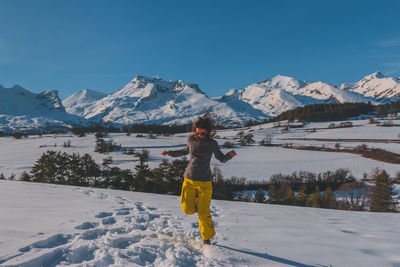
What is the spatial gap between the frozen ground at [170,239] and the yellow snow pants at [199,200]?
0.52 metres

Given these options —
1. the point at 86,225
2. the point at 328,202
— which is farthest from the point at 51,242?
the point at 328,202

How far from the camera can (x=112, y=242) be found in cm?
447

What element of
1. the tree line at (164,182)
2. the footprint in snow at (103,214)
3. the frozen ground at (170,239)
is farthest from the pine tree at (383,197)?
the footprint in snow at (103,214)

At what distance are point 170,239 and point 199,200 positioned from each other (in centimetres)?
103

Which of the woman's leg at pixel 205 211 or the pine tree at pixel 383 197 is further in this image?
the pine tree at pixel 383 197

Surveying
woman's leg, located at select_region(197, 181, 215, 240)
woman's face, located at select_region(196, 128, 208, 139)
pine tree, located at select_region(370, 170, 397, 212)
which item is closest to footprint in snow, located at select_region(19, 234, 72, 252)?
woman's leg, located at select_region(197, 181, 215, 240)

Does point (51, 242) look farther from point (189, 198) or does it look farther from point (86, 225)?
point (189, 198)

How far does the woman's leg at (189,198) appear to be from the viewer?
516 centimetres

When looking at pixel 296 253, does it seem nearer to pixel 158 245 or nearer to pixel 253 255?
pixel 253 255

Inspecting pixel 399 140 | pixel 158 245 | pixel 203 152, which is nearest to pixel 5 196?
pixel 158 245

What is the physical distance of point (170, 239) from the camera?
491 cm

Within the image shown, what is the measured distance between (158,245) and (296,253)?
272 centimetres

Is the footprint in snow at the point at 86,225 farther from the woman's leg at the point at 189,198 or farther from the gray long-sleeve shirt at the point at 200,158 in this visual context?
the gray long-sleeve shirt at the point at 200,158

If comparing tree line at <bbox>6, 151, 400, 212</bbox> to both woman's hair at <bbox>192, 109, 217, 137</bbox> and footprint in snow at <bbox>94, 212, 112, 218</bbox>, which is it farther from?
woman's hair at <bbox>192, 109, 217, 137</bbox>
